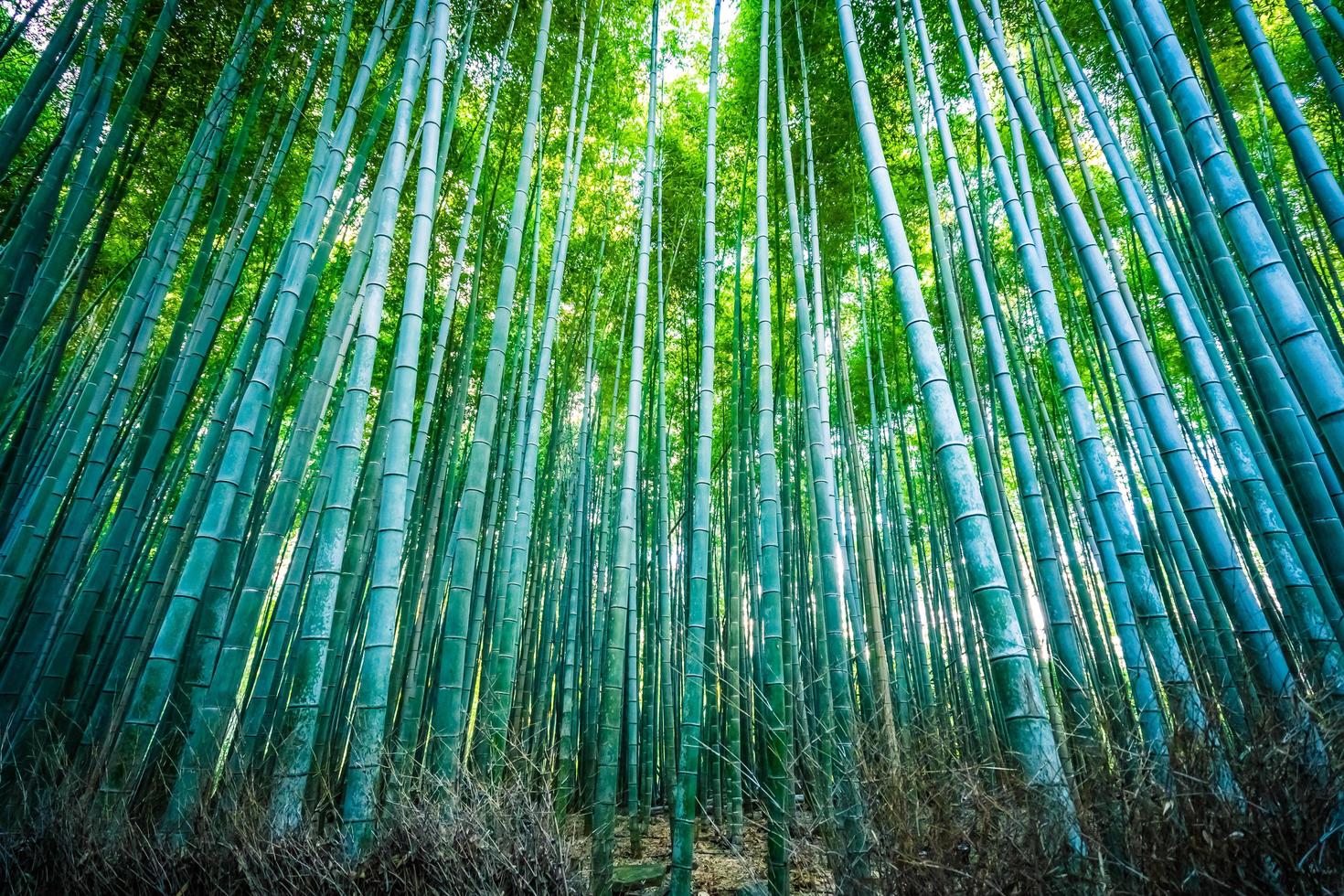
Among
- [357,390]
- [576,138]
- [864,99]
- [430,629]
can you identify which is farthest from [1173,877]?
[576,138]

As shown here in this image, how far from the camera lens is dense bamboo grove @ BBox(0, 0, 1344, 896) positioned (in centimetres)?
141

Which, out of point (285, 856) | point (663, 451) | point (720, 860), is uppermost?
point (663, 451)

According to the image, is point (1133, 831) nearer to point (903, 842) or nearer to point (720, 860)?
point (903, 842)

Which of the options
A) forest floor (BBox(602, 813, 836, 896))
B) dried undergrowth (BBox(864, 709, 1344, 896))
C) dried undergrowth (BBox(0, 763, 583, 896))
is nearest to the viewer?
dried undergrowth (BBox(864, 709, 1344, 896))

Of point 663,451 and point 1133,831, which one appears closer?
point 1133,831

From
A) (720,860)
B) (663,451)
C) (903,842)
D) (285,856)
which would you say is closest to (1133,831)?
(903,842)

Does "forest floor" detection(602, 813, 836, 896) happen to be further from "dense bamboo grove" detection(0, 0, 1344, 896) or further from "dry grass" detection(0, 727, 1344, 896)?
"dry grass" detection(0, 727, 1344, 896)

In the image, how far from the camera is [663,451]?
13.0 ft

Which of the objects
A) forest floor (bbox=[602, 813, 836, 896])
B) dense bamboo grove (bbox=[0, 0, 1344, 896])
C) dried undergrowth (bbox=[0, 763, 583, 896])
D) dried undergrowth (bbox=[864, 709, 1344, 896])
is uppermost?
dense bamboo grove (bbox=[0, 0, 1344, 896])

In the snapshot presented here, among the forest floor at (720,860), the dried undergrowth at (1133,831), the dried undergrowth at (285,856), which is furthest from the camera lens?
the forest floor at (720,860)

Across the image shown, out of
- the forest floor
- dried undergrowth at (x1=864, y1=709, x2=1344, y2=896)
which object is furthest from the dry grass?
the forest floor

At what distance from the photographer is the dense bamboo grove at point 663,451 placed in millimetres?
1411

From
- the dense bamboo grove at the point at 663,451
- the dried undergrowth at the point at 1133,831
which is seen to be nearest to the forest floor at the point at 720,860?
the dense bamboo grove at the point at 663,451

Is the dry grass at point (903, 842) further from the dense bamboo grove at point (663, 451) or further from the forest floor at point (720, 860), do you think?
the forest floor at point (720, 860)
